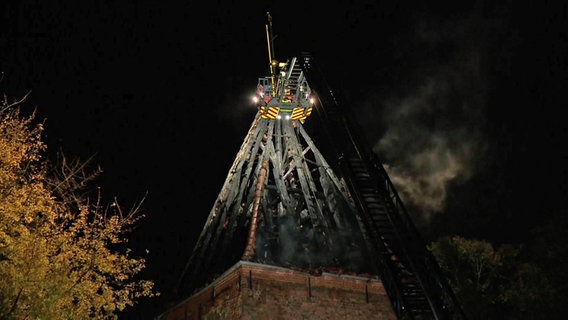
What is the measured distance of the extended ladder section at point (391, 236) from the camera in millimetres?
9930

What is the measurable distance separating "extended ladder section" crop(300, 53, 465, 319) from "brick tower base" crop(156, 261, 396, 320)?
2.79 feet

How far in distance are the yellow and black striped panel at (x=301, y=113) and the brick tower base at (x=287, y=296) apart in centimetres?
653

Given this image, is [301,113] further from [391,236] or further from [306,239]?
[391,236]

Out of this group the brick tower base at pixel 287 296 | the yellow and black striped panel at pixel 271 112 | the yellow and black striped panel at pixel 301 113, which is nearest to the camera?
the brick tower base at pixel 287 296

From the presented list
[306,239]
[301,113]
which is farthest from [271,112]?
[306,239]

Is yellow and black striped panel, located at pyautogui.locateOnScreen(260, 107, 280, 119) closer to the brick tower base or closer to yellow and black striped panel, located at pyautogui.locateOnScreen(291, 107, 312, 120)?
yellow and black striped panel, located at pyautogui.locateOnScreen(291, 107, 312, 120)

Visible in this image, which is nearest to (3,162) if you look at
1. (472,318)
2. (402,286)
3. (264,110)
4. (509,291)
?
(264,110)

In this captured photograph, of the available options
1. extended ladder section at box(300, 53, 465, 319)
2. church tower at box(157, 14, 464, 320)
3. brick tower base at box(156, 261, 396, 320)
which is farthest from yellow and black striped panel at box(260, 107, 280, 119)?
brick tower base at box(156, 261, 396, 320)

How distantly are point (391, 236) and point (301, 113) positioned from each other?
6.67 metres

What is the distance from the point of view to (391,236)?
11273mm

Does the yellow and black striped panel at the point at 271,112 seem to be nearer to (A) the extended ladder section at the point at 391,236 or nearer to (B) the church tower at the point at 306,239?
(B) the church tower at the point at 306,239

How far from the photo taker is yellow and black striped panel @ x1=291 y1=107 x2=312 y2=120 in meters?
16.8

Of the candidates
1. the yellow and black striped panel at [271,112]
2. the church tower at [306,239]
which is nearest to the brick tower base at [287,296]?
the church tower at [306,239]

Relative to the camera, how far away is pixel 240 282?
10961 millimetres
